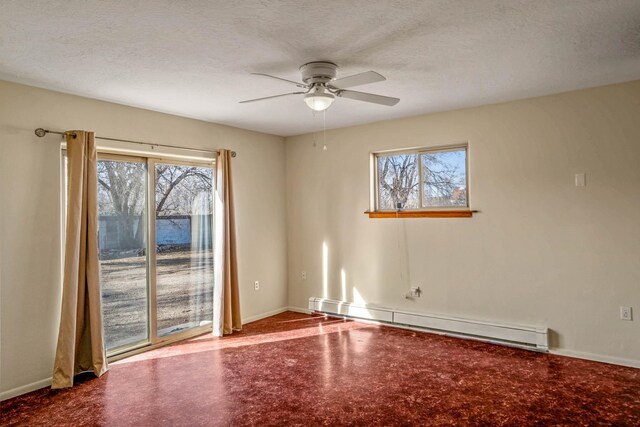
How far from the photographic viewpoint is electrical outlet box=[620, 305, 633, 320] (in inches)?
136

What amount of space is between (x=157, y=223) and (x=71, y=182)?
1.02 metres

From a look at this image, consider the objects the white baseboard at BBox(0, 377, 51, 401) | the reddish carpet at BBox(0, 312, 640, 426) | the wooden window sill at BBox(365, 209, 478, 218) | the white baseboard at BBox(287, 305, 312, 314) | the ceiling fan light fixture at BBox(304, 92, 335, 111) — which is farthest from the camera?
the white baseboard at BBox(287, 305, 312, 314)

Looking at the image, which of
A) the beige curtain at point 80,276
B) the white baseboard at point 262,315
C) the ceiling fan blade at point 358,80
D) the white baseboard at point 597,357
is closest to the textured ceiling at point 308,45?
the ceiling fan blade at point 358,80

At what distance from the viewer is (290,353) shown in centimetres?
393

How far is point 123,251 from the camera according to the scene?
13.0ft

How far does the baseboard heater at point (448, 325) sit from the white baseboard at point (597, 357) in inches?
4.7

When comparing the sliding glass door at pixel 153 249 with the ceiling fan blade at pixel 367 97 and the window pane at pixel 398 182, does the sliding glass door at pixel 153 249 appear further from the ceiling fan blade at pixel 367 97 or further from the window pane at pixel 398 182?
the ceiling fan blade at pixel 367 97

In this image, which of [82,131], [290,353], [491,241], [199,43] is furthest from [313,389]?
[82,131]

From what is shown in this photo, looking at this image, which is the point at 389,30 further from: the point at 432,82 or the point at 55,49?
the point at 55,49

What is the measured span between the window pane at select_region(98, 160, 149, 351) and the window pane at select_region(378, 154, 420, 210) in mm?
2719

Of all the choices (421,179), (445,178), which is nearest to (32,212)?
(421,179)

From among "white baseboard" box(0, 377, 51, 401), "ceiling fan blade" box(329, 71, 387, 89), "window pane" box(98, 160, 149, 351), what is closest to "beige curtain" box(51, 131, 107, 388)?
"white baseboard" box(0, 377, 51, 401)

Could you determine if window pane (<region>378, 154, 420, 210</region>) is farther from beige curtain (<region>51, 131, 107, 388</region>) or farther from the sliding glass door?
beige curtain (<region>51, 131, 107, 388</region>)

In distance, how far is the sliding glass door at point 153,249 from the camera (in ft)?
12.7
